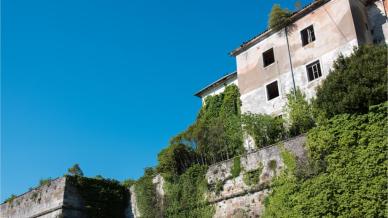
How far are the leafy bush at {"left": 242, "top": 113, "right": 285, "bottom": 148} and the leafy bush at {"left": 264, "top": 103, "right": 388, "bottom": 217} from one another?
3.90 m

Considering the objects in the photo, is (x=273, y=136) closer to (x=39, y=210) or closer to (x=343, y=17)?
(x=343, y=17)

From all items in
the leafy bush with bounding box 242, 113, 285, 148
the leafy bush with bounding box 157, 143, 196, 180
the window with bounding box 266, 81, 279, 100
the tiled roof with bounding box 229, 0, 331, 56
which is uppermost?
the tiled roof with bounding box 229, 0, 331, 56

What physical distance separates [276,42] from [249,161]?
8460mm

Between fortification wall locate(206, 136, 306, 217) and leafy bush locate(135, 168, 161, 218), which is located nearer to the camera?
fortification wall locate(206, 136, 306, 217)

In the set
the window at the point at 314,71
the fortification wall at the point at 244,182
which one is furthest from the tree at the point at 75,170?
the window at the point at 314,71

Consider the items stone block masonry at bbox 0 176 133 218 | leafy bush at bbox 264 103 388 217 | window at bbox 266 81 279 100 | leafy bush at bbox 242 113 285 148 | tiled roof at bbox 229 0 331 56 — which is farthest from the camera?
window at bbox 266 81 279 100

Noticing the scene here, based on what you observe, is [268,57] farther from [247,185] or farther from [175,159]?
[247,185]

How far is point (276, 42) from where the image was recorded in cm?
2498

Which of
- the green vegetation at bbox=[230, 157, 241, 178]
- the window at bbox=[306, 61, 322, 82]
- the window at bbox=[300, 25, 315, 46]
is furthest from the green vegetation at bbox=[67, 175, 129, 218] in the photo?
the window at bbox=[300, 25, 315, 46]

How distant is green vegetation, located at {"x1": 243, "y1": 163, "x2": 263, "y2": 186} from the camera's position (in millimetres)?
18516

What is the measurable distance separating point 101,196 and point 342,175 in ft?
41.4

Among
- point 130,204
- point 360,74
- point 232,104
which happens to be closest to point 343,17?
point 360,74

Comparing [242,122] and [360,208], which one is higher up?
[242,122]

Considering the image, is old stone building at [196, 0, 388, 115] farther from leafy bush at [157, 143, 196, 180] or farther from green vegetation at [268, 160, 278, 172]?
green vegetation at [268, 160, 278, 172]
